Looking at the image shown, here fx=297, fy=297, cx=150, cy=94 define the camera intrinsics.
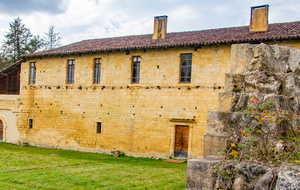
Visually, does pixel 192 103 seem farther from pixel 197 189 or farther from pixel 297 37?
pixel 197 189

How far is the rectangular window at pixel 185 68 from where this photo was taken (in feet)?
49.3

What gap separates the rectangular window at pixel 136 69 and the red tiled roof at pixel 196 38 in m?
0.74

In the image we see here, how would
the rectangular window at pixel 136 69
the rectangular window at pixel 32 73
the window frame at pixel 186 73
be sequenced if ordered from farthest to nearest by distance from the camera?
the rectangular window at pixel 32 73 < the rectangular window at pixel 136 69 < the window frame at pixel 186 73

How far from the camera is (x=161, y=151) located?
50.2ft

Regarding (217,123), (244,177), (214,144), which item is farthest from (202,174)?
(217,123)

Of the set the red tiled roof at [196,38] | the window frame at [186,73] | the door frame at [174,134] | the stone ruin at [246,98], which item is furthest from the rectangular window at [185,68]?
the stone ruin at [246,98]

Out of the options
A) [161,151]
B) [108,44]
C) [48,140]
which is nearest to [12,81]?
[48,140]

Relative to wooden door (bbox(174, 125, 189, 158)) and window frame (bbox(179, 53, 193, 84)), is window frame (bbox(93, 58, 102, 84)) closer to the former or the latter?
window frame (bbox(179, 53, 193, 84))

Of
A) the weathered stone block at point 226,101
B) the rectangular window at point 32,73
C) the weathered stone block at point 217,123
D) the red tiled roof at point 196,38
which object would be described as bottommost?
the weathered stone block at point 217,123

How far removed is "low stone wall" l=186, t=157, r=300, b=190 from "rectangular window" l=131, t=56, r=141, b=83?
12.6 metres

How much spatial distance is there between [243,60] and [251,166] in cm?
203

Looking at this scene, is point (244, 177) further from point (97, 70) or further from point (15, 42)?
point (15, 42)

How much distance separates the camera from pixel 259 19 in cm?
1496

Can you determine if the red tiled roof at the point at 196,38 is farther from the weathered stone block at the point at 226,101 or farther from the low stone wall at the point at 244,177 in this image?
the low stone wall at the point at 244,177
